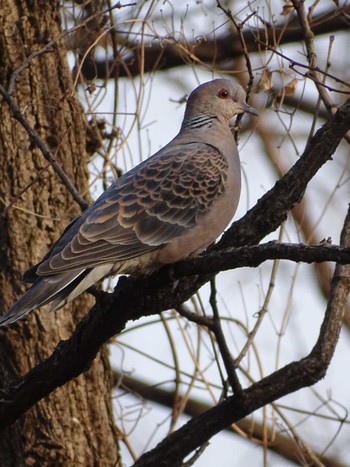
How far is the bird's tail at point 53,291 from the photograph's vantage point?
3.39 m

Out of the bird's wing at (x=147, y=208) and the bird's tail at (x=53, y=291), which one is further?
the bird's wing at (x=147, y=208)

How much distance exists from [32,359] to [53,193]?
2.68ft

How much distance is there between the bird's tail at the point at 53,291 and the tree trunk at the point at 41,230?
0.82m

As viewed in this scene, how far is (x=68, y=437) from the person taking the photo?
4.36 meters

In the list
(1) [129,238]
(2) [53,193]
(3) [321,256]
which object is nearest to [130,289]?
(1) [129,238]

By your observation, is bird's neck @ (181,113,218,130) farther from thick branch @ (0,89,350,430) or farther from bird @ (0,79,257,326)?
thick branch @ (0,89,350,430)

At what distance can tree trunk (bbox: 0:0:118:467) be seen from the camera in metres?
4.35

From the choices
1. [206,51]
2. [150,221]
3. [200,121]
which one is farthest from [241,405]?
[206,51]

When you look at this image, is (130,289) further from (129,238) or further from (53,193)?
(53,193)

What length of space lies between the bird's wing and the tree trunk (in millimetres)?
443

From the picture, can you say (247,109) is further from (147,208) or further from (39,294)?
(39,294)

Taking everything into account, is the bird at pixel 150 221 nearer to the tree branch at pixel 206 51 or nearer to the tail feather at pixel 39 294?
the tail feather at pixel 39 294

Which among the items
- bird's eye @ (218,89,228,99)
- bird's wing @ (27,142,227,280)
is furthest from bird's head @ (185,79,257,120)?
bird's wing @ (27,142,227,280)

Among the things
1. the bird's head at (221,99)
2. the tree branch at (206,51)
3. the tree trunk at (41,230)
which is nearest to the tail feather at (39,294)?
the tree trunk at (41,230)
